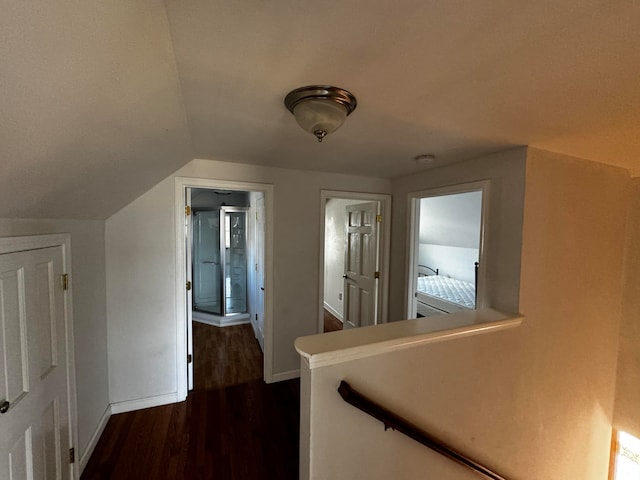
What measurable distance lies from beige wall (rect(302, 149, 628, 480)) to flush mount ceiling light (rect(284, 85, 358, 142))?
3.63 feet

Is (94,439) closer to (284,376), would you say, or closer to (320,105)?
(284,376)

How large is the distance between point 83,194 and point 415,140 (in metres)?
1.99

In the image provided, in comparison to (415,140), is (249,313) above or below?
below

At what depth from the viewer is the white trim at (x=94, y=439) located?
176cm

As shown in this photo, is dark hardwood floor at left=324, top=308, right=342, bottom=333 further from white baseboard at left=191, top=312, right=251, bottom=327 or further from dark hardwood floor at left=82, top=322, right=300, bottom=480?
dark hardwood floor at left=82, top=322, right=300, bottom=480

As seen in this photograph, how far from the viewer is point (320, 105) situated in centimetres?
117

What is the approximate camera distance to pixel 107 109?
2.98 feet

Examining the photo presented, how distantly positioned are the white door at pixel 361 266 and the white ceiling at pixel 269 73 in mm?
1749

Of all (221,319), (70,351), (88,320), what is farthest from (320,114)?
(221,319)

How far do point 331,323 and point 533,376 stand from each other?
3064 millimetres

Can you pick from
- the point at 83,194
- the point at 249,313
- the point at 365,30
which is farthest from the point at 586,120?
the point at 249,313

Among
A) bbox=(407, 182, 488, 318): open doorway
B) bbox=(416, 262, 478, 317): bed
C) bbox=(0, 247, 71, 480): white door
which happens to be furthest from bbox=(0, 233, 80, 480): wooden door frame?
bbox=(416, 262, 478, 317): bed

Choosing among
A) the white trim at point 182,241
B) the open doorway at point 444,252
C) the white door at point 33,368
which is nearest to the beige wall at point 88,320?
the white door at point 33,368

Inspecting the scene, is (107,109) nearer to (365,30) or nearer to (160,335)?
(365,30)
